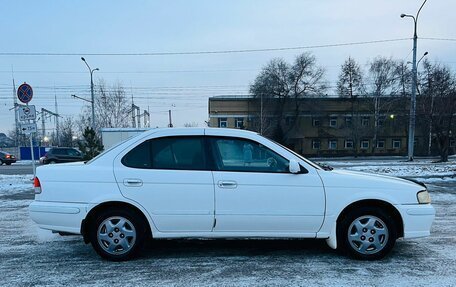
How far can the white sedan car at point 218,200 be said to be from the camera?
3.99 metres

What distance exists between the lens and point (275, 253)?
4383 mm

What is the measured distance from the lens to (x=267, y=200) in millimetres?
3982

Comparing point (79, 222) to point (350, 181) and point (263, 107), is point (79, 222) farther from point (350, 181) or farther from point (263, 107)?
point (263, 107)

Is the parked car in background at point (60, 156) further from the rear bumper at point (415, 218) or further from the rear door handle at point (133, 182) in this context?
the rear bumper at point (415, 218)

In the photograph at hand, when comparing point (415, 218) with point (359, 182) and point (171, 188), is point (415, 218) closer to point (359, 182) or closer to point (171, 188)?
point (359, 182)

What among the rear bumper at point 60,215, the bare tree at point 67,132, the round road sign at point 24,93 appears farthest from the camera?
the bare tree at point 67,132

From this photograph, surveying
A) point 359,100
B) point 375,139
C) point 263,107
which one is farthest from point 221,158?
point 359,100

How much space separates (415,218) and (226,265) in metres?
2.51

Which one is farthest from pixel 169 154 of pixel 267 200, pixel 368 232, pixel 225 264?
pixel 368 232

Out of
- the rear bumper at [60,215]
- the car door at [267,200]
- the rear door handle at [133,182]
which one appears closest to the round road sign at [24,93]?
the rear bumper at [60,215]

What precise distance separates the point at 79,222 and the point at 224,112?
153ft

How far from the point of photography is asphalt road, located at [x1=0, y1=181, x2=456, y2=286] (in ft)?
11.6

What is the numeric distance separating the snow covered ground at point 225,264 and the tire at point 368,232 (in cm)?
14

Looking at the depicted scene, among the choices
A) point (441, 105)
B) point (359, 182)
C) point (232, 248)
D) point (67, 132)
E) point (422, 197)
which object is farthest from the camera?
point (67, 132)
